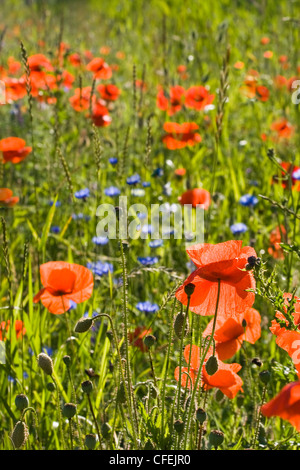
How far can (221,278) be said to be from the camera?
1026mm

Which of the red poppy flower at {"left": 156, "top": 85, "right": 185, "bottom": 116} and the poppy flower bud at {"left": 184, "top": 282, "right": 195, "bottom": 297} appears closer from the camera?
the poppy flower bud at {"left": 184, "top": 282, "right": 195, "bottom": 297}

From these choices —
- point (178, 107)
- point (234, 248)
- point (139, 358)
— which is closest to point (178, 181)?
point (178, 107)

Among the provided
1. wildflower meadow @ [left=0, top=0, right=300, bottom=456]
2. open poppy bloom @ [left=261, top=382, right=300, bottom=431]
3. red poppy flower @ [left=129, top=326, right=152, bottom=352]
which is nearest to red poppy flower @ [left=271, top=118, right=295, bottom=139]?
wildflower meadow @ [left=0, top=0, right=300, bottom=456]

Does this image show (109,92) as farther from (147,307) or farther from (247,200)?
(147,307)

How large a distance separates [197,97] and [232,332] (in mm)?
1969

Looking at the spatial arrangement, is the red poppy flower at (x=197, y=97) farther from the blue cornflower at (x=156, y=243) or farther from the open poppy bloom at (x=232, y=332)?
the open poppy bloom at (x=232, y=332)

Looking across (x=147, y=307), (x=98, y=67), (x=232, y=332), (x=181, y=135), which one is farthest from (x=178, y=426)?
(x=98, y=67)

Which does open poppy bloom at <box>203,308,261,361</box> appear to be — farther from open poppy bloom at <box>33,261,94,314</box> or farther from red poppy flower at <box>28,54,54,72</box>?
red poppy flower at <box>28,54,54,72</box>

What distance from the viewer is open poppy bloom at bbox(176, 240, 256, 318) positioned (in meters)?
0.99

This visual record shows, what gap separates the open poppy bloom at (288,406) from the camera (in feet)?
2.28

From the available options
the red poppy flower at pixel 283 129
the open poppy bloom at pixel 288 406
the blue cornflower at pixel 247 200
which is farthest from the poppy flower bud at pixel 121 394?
the red poppy flower at pixel 283 129
